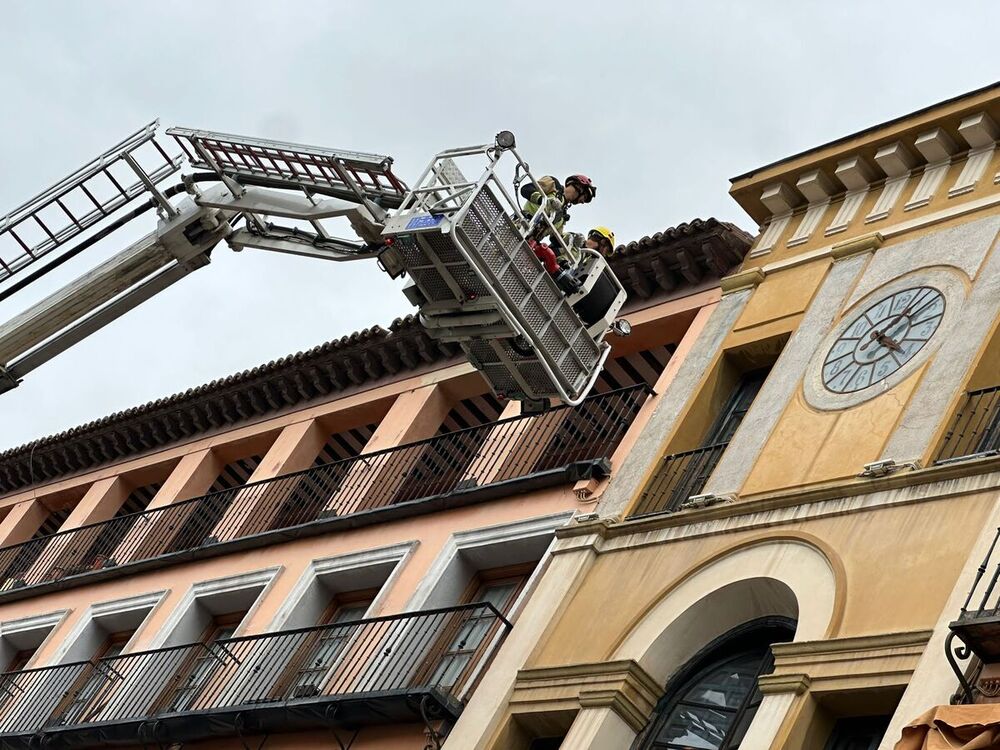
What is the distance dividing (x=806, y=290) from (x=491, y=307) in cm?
623

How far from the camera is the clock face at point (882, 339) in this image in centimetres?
1847

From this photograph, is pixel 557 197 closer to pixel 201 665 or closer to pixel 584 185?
pixel 584 185

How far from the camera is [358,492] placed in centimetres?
2450

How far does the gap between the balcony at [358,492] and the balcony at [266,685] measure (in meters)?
1.85

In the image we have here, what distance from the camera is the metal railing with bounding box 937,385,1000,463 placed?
16609mm

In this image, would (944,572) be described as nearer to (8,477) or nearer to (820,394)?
(820,394)

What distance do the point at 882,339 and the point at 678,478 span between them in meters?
2.86

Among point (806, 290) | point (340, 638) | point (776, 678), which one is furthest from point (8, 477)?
point (776, 678)

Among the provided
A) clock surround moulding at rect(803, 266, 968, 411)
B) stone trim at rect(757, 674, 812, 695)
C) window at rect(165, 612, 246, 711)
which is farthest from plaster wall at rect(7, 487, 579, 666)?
stone trim at rect(757, 674, 812, 695)

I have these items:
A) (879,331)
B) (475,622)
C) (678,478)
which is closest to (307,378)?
(475,622)

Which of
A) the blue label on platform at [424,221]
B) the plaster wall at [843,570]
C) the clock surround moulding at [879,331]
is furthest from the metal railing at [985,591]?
the blue label on platform at [424,221]

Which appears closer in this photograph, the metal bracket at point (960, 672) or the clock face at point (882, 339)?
the metal bracket at point (960, 672)

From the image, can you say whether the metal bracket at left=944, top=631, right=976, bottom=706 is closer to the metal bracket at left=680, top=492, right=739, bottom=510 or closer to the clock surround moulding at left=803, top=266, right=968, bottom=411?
the metal bracket at left=680, top=492, right=739, bottom=510

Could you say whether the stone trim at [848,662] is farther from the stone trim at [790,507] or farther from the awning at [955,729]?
the stone trim at [790,507]
